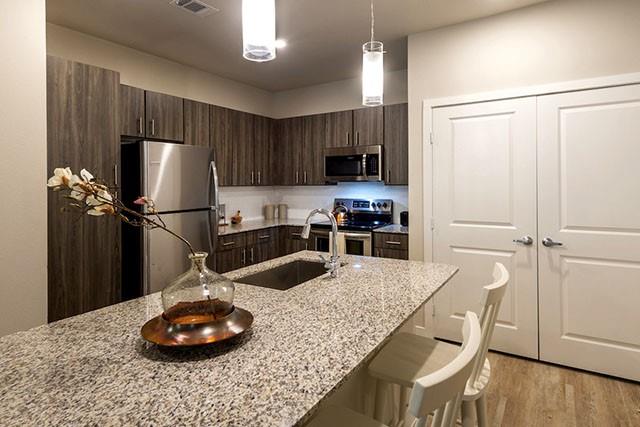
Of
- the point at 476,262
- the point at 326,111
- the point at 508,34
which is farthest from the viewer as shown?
the point at 326,111

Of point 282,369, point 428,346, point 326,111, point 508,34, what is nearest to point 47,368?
point 282,369

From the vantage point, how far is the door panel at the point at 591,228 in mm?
2496

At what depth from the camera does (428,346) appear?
65.8 inches

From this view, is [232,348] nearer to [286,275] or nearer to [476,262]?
[286,275]

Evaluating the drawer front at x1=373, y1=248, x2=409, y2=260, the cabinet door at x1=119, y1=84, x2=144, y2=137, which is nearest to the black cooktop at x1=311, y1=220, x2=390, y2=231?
the drawer front at x1=373, y1=248, x2=409, y2=260

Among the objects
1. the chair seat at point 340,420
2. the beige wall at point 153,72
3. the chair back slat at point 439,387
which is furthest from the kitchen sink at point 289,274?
the beige wall at point 153,72

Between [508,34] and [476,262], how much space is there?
70.3 inches

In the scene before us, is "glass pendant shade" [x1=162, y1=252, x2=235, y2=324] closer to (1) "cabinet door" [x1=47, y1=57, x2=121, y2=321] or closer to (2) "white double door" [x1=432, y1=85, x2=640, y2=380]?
(1) "cabinet door" [x1=47, y1=57, x2=121, y2=321]

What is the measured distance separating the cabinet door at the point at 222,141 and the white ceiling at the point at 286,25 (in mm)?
533

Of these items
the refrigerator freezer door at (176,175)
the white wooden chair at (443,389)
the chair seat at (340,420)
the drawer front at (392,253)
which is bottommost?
the chair seat at (340,420)

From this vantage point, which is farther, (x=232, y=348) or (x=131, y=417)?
(x=232, y=348)

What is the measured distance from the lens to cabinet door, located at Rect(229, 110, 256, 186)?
4.28 m

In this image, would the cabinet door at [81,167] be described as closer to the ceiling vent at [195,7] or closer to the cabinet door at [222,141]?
the ceiling vent at [195,7]

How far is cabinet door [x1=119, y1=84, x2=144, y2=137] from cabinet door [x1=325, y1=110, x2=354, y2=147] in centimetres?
203
